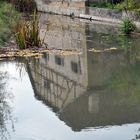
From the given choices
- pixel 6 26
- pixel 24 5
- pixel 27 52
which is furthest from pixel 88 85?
pixel 24 5

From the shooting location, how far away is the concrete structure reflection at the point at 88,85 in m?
12.3

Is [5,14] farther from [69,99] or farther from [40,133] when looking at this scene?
[40,133]

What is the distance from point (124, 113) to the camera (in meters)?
12.3

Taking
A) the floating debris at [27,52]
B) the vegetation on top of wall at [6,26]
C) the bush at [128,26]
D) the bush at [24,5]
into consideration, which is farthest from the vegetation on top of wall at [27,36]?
the bush at [24,5]

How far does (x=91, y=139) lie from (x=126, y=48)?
1344 cm

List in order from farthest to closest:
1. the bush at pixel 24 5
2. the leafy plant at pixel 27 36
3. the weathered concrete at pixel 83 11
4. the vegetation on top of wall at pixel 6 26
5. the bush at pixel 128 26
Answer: the bush at pixel 24 5 < the weathered concrete at pixel 83 11 < the bush at pixel 128 26 < the vegetation on top of wall at pixel 6 26 < the leafy plant at pixel 27 36

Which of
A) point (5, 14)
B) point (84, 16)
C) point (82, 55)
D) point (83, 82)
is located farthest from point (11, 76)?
point (84, 16)

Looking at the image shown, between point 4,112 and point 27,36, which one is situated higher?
point 27,36

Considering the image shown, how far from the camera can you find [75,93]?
15156 millimetres

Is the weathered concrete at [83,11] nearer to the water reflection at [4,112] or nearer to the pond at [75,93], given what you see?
the pond at [75,93]

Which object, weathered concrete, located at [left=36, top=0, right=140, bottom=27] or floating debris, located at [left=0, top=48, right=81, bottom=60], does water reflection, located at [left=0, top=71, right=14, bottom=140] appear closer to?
floating debris, located at [left=0, top=48, right=81, bottom=60]

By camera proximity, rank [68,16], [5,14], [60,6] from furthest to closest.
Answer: [60,6]
[68,16]
[5,14]

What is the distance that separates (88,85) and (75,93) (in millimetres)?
1839

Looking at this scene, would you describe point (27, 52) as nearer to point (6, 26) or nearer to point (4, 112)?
point (6, 26)
